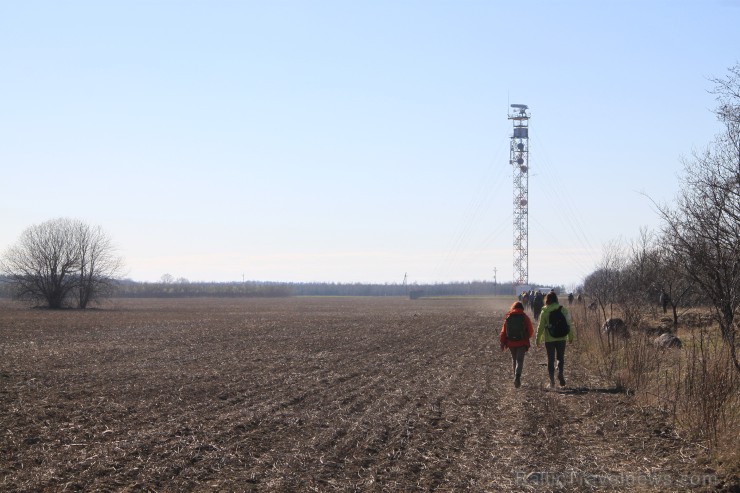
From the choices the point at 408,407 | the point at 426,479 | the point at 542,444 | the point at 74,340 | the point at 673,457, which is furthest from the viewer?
the point at 74,340

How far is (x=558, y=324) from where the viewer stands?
15477 mm

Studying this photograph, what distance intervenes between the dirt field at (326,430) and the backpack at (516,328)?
3.32 feet

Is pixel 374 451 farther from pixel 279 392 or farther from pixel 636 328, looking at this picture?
pixel 636 328

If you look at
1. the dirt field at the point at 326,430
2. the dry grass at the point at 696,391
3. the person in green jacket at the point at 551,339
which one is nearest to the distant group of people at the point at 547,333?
the person in green jacket at the point at 551,339

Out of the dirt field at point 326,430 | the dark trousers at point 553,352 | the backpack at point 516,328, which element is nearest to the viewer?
the dirt field at point 326,430

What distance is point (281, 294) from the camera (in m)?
174

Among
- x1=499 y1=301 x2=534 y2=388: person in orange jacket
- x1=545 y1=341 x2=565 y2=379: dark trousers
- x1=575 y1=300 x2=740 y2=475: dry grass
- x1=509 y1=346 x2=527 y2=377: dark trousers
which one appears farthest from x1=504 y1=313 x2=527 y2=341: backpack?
x1=575 y1=300 x2=740 y2=475: dry grass

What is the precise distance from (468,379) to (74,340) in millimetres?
18850

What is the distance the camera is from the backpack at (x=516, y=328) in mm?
15787

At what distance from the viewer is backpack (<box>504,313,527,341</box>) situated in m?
15.8

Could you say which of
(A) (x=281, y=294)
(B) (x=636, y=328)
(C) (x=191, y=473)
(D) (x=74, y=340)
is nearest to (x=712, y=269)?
(B) (x=636, y=328)

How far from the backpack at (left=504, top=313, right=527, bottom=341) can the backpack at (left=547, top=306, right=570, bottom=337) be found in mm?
582

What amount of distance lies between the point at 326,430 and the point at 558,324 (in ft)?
21.4

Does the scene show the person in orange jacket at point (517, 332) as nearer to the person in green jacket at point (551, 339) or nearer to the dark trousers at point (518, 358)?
the dark trousers at point (518, 358)
